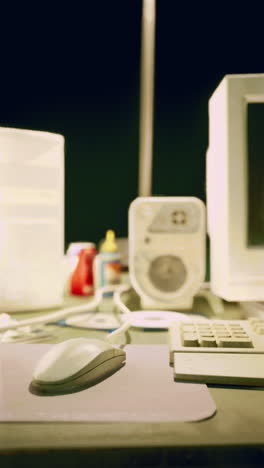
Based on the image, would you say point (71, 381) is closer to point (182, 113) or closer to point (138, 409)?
point (138, 409)

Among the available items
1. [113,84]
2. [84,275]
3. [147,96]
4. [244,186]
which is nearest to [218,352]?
[244,186]

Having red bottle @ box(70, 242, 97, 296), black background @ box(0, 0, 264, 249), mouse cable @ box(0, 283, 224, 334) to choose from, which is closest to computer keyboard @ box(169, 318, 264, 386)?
mouse cable @ box(0, 283, 224, 334)

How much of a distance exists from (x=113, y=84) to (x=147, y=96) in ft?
0.62

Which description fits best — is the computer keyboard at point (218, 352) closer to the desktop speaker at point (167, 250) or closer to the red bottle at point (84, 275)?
the desktop speaker at point (167, 250)

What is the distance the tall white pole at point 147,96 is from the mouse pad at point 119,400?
28.5 inches

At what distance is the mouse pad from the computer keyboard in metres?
0.02

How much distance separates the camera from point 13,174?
759mm

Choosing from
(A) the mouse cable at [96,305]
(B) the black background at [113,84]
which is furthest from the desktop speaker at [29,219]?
(B) the black background at [113,84]

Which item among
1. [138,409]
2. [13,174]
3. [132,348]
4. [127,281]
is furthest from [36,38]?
[138,409]

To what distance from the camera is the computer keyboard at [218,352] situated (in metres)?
0.40

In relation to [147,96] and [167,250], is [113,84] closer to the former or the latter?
[147,96]

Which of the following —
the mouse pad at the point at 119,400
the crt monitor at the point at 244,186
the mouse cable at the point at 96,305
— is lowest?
the mouse pad at the point at 119,400

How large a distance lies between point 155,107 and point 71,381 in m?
0.99

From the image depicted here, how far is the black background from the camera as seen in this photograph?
1198mm
